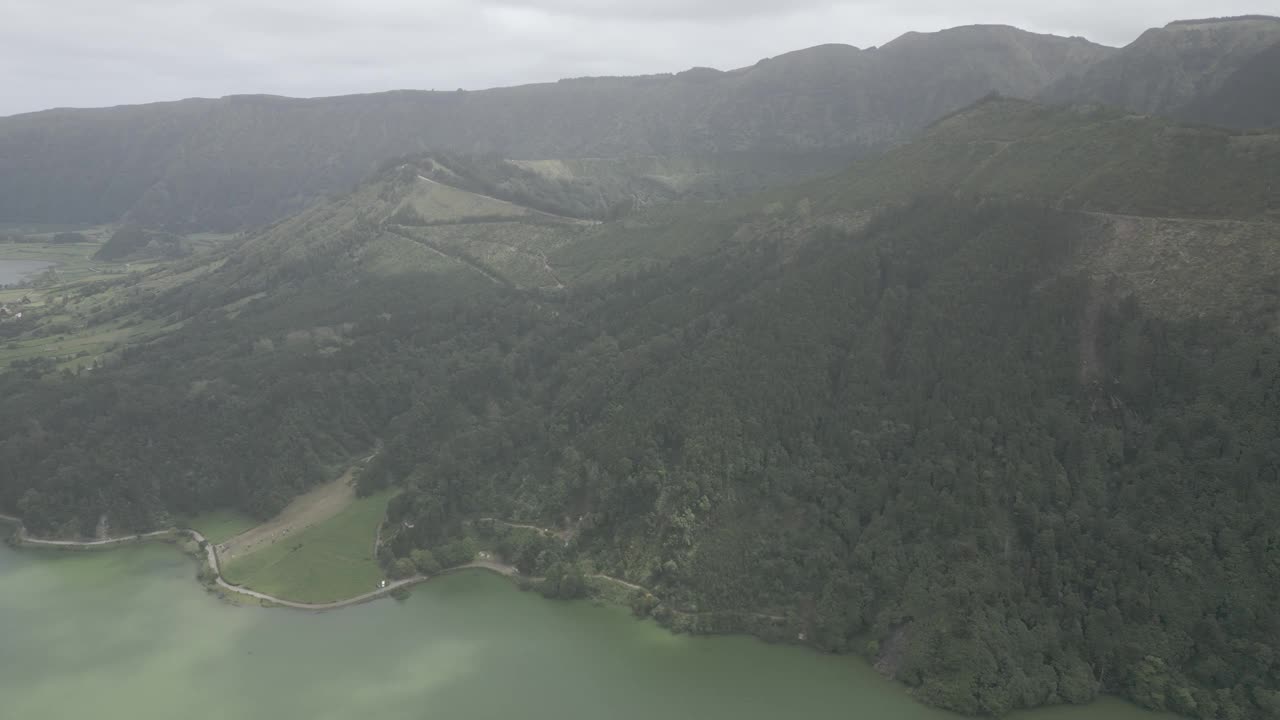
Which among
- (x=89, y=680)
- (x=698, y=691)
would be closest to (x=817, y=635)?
(x=698, y=691)

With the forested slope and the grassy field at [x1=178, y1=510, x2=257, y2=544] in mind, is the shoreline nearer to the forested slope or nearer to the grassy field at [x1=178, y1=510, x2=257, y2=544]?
the grassy field at [x1=178, y1=510, x2=257, y2=544]

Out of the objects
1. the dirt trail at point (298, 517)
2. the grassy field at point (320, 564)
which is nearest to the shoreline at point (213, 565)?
the grassy field at point (320, 564)

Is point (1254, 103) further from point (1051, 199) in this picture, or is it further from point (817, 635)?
point (817, 635)

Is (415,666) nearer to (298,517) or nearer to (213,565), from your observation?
(213,565)

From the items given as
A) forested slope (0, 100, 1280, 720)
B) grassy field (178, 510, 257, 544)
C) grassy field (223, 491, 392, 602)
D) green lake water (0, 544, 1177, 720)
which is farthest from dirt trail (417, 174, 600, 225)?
green lake water (0, 544, 1177, 720)

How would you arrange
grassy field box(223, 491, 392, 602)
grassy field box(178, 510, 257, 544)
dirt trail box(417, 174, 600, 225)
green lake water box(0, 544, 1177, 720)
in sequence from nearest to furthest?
green lake water box(0, 544, 1177, 720), grassy field box(223, 491, 392, 602), grassy field box(178, 510, 257, 544), dirt trail box(417, 174, 600, 225)

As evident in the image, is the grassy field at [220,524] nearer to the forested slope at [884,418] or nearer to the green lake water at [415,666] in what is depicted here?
the forested slope at [884,418]

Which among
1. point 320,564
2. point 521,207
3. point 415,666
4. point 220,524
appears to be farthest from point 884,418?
point 521,207
